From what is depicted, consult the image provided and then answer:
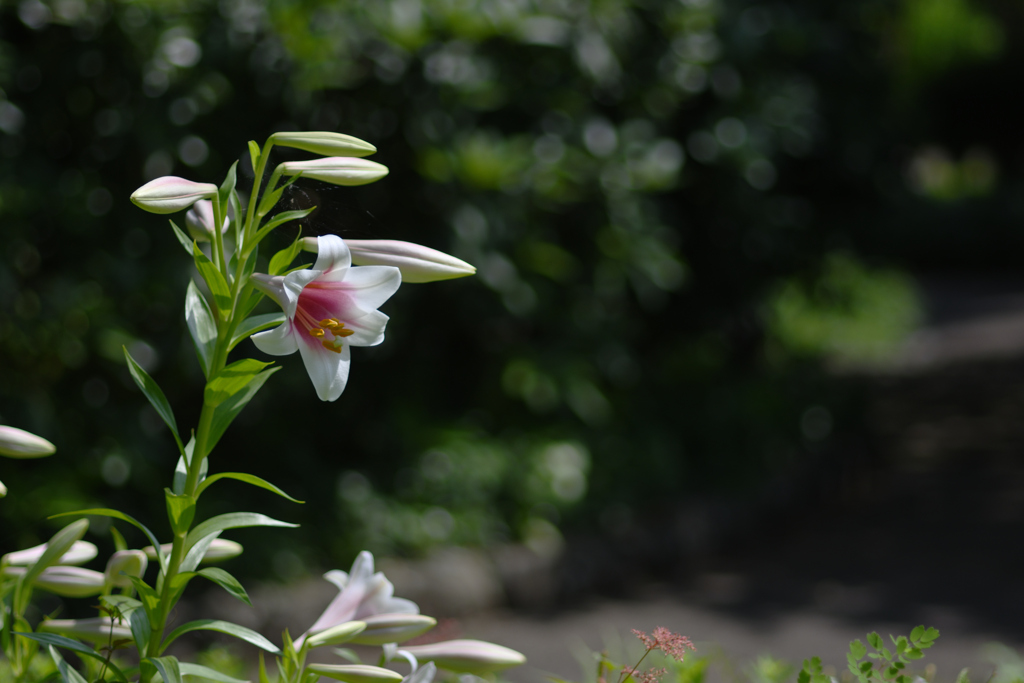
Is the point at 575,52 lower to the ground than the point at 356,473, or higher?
higher

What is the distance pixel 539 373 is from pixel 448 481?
0.69 m

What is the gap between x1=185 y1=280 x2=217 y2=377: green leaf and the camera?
3.21 ft

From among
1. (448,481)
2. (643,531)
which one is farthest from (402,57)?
(643,531)

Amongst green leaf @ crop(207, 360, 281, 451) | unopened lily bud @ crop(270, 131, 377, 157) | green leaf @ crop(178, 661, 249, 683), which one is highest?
unopened lily bud @ crop(270, 131, 377, 157)

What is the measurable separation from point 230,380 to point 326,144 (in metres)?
0.30

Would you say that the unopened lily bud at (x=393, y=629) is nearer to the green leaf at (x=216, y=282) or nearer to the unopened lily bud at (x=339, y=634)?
the unopened lily bud at (x=339, y=634)

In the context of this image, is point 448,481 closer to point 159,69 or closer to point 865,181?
point 159,69

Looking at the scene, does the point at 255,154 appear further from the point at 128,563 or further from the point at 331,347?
the point at 128,563

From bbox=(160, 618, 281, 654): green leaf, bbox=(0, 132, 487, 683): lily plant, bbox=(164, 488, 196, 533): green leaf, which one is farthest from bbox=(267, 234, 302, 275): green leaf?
bbox=(160, 618, 281, 654): green leaf

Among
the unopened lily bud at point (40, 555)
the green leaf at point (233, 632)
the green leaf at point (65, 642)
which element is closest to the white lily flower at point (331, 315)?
the green leaf at point (233, 632)

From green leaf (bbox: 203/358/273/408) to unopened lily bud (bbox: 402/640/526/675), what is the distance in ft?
1.33

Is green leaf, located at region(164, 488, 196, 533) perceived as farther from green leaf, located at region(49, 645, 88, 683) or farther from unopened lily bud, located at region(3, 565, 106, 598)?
unopened lily bud, located at region(3, 565, 106, 598)

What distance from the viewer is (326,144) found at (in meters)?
1.07

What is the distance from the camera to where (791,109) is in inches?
215
